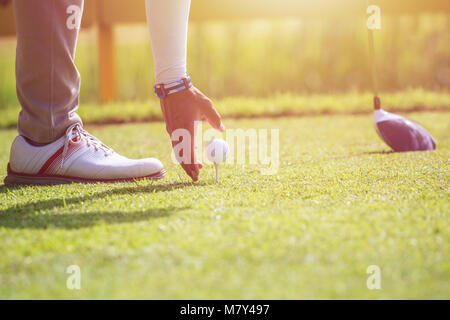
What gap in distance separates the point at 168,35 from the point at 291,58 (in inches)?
155

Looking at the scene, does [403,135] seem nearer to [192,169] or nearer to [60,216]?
[192,169]

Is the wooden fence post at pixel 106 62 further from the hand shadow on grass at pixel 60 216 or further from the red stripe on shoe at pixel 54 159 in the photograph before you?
the hand shadow on grass at pixel 60 216

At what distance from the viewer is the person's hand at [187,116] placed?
1.67 metres

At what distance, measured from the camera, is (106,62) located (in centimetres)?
489

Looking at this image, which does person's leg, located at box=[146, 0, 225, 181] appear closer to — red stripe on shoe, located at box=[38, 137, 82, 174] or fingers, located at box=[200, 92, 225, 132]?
fingers, located at box=[200, 92, 225, 132]

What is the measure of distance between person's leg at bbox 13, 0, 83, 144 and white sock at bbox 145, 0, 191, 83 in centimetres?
28

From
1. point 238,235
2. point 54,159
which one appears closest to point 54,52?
point 54,159

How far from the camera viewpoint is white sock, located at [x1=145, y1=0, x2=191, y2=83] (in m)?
1.72

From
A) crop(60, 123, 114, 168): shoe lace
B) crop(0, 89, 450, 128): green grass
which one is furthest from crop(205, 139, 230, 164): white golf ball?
crop(0, 89, 450, 128): green grass

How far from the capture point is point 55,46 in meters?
1.72

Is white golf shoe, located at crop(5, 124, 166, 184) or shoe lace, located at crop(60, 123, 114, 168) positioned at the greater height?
shoe lace, located at crop(60, 123, 114, 168)

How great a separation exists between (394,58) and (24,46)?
4.46m

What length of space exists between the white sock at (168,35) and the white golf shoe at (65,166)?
0.33 metres
